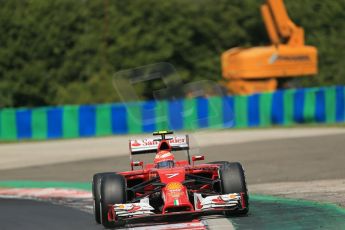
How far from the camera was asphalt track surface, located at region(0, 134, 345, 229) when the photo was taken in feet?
38.0

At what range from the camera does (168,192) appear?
442 inches

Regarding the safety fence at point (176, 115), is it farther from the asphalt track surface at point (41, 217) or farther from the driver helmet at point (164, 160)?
the driver helmet at point (164, 160)

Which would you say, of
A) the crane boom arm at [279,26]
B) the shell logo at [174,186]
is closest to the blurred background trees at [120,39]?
the crane boom arm at [279,26]

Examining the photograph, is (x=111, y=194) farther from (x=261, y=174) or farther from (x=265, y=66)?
(x=265, y=66)

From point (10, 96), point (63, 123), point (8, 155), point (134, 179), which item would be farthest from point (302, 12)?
point (134, 179)

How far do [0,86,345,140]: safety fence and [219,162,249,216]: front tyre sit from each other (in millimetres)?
21932

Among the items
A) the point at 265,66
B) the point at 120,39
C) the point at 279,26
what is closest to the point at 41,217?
the point at 265,66

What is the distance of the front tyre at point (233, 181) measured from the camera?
11.5 metres

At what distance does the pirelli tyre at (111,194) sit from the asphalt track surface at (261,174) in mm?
497

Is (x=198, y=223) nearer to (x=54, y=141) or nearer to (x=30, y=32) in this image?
(x=54, y=141)

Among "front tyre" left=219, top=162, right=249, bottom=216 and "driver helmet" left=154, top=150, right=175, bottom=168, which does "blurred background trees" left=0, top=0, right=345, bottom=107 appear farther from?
"front tyre" left=219, top=162, right=249, bottom=216

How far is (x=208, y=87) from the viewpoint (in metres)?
43.9

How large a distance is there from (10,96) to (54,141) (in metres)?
12.7

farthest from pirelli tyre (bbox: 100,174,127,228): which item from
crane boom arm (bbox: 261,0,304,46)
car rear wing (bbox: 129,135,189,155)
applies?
crane boom arm (bbox: 261,0,304,46)
